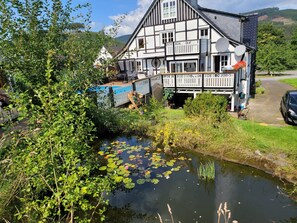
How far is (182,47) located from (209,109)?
31.3 feet

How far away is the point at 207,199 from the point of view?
5.50 m

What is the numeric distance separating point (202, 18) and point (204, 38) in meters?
1.55

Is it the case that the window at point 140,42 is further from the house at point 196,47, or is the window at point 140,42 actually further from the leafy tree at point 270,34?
the leafy tree at point 270,34

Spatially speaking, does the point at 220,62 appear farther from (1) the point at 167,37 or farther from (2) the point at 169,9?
(2) the point at 169,9

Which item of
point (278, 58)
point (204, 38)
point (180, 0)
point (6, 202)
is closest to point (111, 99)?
point (6, 202)

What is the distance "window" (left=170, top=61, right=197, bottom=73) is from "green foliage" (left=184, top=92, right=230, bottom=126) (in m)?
8.58

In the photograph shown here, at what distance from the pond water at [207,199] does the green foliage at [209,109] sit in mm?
2505

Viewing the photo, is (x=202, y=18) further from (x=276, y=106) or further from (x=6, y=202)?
(x=6, y=202)

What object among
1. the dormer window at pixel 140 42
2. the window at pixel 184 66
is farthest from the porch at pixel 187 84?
the dormer window at pixel 140 42

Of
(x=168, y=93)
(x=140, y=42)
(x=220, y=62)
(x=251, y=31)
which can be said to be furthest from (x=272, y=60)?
(x=168, y=93)

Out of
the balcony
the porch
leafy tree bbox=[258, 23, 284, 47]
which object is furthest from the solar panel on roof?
leafy tree bbox=[258, 23, 284, 47]

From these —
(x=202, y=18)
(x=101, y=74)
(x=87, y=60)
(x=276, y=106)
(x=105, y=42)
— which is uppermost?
(x=202, y=18)

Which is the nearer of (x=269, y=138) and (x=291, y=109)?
(x=269, y=138)

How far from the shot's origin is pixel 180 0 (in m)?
17.1
